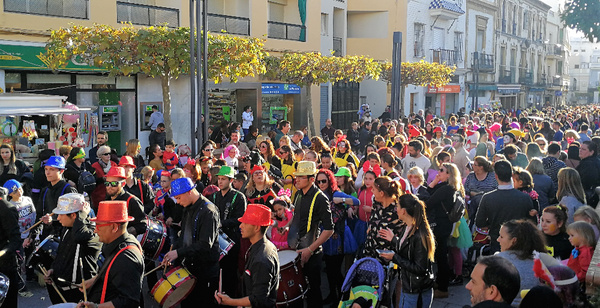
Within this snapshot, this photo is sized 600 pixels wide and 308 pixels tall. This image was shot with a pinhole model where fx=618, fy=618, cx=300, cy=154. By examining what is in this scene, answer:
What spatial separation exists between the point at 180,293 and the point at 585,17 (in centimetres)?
3945

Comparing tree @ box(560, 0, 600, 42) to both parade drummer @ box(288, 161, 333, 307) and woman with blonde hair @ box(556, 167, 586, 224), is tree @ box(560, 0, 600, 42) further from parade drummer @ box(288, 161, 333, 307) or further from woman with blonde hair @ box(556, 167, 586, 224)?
parade drummer @ box(288, 161, 333, 307)

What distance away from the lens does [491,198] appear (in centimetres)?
699

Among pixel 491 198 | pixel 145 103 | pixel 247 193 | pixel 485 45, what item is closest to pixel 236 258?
pixel 247 193

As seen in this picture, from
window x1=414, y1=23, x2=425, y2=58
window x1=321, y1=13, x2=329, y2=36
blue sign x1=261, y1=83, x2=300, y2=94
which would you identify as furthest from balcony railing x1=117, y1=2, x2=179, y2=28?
window x1=414, y1=23, x2=425, y2=58

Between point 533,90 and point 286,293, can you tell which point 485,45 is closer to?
point 533,90

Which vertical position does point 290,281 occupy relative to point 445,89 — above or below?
below

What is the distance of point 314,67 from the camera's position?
20750mm

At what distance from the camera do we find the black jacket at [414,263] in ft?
17.7

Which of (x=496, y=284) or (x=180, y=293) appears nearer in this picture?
(x=496, y=284)

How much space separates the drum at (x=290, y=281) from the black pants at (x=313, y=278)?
7.8 inches

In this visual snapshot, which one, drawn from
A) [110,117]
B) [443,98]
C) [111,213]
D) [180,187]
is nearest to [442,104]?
[443,98]

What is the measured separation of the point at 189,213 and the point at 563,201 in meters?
4.35

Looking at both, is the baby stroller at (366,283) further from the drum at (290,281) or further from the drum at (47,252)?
the drum at (47,252)

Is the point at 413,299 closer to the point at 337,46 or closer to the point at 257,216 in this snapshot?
the point at 257,216
